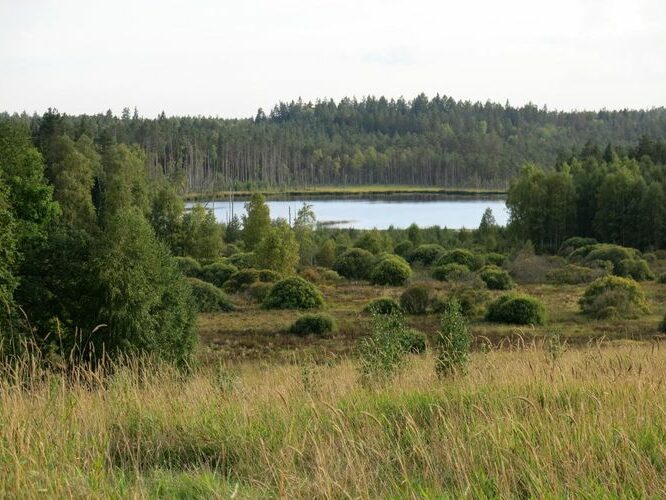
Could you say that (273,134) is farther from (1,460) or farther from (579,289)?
(1,460)

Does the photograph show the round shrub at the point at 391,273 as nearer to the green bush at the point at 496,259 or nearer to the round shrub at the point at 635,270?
the green bush at the point at 496,259

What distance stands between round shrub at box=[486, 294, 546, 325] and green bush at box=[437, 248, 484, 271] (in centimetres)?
2070

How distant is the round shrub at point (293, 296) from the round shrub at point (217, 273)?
8.86 metres

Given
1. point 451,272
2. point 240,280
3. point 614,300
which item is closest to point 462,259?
point 451,272

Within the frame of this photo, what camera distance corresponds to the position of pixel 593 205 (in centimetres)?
7019

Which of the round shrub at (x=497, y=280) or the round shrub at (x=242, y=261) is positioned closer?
the round shrub at (x=497, y=280)

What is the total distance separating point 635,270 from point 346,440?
168ft

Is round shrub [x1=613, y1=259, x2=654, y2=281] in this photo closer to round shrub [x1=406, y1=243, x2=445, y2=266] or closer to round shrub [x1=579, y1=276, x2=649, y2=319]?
round shrub [x1=579, y1=276, x2=649, y2=319]

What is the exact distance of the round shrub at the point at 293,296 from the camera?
41250 millimetres

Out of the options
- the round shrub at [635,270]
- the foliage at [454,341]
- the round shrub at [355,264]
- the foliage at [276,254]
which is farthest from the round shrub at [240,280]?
the foliage at [454,341]

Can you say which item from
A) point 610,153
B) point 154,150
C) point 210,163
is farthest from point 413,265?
point 210,163

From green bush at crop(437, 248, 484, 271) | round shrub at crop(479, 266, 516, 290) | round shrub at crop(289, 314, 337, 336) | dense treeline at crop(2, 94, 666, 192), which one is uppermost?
dense treeline at crop(2, 94, 666, 192)

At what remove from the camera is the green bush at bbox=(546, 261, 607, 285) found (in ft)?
167

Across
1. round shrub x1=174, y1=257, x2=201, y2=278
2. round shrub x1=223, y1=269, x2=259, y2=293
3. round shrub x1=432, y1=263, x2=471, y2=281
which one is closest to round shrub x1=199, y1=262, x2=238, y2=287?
round shrub x1=174, y1=257, x2=201, y2=278
